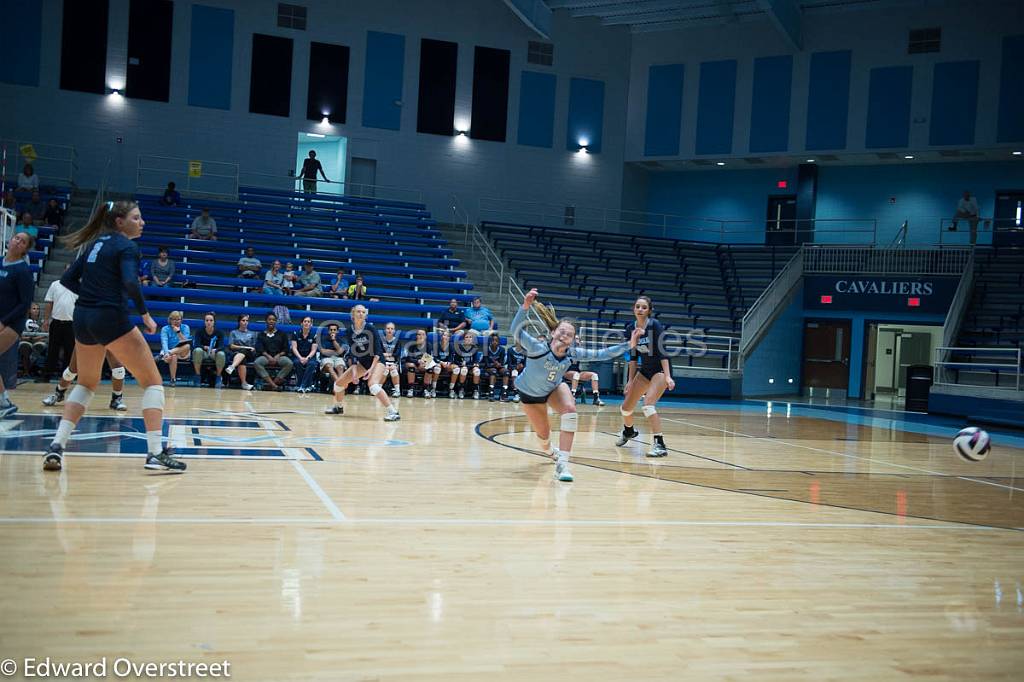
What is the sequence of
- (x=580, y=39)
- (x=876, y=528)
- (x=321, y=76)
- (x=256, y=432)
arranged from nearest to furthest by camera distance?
(x=876, y=528) < (x=256, y=432) < (x=321, y=76) < (x=580, y=39)

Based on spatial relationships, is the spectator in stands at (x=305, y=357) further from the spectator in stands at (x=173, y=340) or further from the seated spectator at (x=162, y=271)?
the seated spectator at (x=162, y=271)

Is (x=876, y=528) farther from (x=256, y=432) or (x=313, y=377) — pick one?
(x=313, y=377)

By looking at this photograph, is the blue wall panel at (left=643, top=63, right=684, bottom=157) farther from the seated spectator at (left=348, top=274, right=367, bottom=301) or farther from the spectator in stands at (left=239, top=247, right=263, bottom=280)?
the spectator in stands at (left=239, top=247, right=263, bottom=280)

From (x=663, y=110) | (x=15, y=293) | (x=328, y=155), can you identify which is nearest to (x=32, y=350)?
(x=15, y=293)

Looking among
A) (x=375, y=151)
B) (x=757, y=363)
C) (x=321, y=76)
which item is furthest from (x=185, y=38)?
(x=757, y=363)

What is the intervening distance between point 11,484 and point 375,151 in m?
21.3

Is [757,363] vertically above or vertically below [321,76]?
below

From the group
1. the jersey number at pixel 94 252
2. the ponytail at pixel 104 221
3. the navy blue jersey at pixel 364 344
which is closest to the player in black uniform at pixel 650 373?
the navy blue jersey at pixel 364 344

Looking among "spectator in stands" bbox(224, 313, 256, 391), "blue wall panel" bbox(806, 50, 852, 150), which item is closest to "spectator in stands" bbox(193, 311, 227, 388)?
"spectator in stands" bbox(224, 313, 256, 391)

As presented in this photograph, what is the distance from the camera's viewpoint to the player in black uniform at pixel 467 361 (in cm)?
1702

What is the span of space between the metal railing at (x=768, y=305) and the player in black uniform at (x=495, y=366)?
25.5 feet

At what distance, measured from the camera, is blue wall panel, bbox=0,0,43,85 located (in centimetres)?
2270

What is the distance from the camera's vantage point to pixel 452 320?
17.9m

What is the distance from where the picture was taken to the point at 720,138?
28.0m
